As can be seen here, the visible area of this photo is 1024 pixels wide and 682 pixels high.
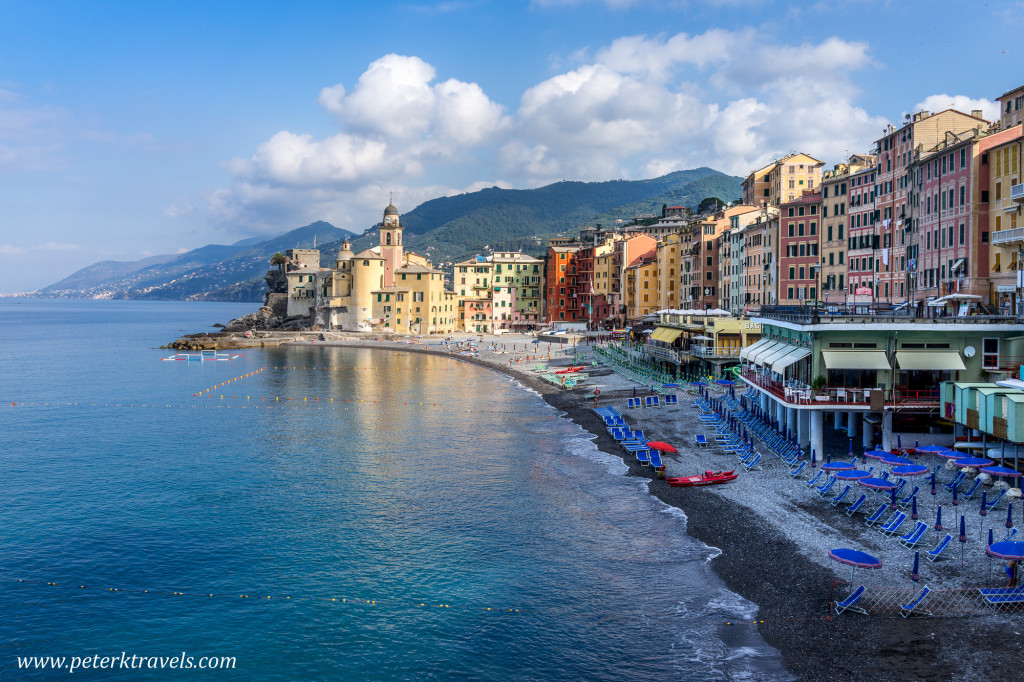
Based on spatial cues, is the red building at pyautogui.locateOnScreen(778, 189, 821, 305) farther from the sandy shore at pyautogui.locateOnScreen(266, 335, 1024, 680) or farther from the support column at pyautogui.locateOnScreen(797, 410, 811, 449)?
the sandy shore at pyautogui.locateOnScreen(266, 335, 1024, 680)

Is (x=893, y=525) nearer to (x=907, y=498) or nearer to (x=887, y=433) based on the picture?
(x=907, y=498)

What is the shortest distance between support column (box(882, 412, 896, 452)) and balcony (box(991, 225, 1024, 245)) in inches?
635

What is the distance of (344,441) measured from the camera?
54031 millimetres

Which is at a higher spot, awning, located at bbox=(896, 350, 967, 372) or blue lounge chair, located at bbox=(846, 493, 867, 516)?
awning, located at bbox=(896, 350, 967, 372)

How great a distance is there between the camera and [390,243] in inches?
6225

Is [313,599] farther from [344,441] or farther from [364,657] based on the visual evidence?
[344,441]

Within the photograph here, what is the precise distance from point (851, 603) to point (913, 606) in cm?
168

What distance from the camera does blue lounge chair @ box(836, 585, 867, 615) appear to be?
22609mm

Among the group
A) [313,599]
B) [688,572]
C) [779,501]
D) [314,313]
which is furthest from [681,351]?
[314,313]

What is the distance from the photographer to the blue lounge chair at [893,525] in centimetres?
2765

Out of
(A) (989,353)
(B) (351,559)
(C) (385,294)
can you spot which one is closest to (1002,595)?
(A) (989,353)

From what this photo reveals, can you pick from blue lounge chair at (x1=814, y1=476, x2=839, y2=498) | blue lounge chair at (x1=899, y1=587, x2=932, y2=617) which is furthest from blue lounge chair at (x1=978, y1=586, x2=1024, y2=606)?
blue lounge chair at (x1=814, y1=476, x2=839, y2=498)

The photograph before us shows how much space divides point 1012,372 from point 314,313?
14257cm

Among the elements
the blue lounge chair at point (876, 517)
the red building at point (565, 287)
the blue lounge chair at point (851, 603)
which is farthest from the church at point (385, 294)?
the blue lounge chair at point (851, 603)
